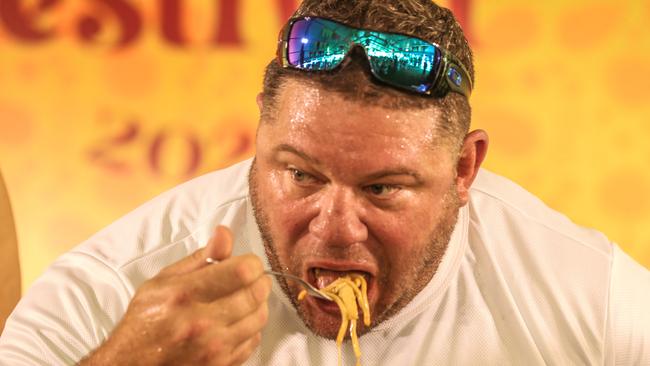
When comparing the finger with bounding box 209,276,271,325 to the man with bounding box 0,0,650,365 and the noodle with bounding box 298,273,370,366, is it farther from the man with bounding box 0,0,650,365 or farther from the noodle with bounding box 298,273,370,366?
the noodle with bounding box 298,273,370,366

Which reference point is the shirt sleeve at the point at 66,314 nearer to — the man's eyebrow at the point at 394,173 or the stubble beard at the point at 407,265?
the stubble beard at the point at 407,265

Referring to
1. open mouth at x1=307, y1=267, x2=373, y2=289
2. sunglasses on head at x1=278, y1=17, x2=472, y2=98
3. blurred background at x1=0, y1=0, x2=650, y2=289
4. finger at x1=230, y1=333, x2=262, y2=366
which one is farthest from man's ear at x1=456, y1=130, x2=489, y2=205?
blurred background at x1=0, y1=0, x2=650, y2=289

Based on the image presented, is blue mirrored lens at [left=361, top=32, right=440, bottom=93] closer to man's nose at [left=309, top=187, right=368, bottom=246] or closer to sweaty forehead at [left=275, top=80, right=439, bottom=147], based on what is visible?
sweaty forehead at [left=275, top=80, right=439, bottom=147]

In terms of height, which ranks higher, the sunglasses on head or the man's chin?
the sunglasses on head

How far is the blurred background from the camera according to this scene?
254 cm

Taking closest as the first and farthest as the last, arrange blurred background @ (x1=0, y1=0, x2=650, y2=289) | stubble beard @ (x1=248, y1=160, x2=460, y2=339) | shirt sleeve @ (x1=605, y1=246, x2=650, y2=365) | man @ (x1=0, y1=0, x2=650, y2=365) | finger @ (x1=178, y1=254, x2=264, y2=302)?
finger @ (x1=178, y1=254, x2=264, y2=302), man @ (x1=0, y1=0, x2=650, y2=365), stubble beard @ (x1=248, y1=160, x2=460, y2=339), shirt sleeve @ (x1=605, y1=246, x2=650, y2=365), blurred background @ (x1=0, y1=0, x2=650, y2=289)

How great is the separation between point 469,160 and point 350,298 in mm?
356

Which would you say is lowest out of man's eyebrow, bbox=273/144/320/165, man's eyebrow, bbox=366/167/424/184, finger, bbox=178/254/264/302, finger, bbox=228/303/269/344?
finger, bbox=228/303/269/344

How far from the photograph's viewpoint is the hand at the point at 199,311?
3.58 feet

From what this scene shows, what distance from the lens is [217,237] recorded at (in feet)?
3.59

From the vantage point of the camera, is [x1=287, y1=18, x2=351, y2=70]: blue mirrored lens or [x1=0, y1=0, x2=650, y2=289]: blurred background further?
[x1=0, y1=0, x2=650, y2=289]: blurred background

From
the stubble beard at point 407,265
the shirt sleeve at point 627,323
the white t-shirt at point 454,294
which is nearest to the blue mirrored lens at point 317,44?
the stubble beard at point 407,265

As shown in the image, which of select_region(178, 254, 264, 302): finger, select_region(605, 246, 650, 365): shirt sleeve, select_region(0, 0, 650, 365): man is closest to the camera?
select_region(178, 254, 264, 302): finger

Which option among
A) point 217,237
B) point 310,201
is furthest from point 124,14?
point 217,237
